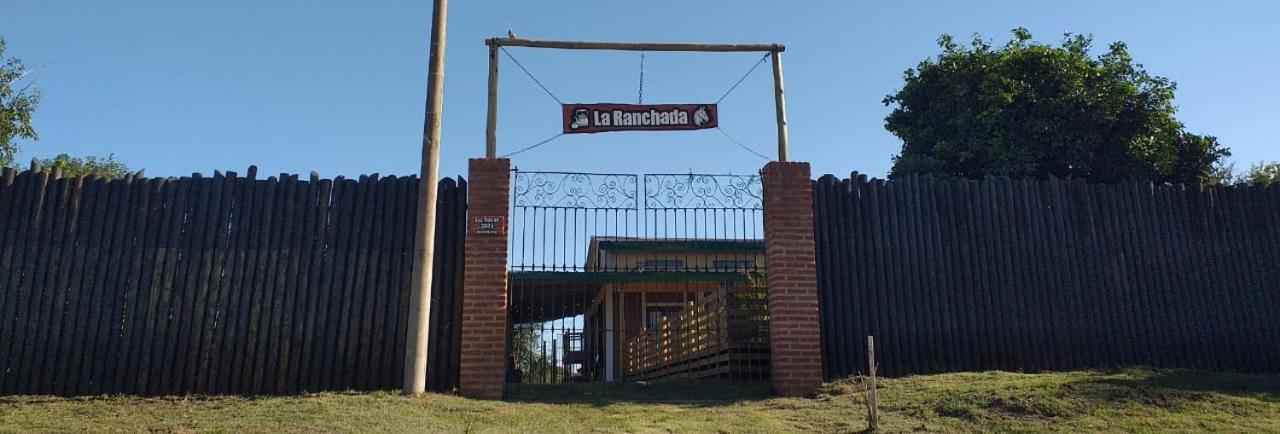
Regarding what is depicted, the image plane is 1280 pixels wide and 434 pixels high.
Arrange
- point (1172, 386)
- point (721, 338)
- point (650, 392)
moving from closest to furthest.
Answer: point (1172, 386) → point (650, 392) → point (721, 338)

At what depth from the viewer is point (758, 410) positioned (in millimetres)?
9039

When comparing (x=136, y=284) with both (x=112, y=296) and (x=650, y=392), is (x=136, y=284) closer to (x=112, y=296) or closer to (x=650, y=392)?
(x=112, y=296)

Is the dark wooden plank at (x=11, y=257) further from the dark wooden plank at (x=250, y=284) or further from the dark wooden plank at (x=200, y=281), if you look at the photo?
the dark wooden plank at (x=250, y=284)

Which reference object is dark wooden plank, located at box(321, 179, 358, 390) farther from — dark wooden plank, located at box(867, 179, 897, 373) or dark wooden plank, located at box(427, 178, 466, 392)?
dark wooden plank, located at box(867, 179, 897, 373)

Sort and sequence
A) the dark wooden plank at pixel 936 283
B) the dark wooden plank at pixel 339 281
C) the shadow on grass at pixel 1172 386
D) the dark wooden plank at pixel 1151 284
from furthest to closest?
the dark wooden plank at pixel 1151 284
the dark wooden plank at pixel 936 283
the dark wooden plank at pixel 339 281
the shadow on grass at pixel 1172 386

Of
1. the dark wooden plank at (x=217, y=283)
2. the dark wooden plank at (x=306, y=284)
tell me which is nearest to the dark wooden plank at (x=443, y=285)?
the dark wooden plank at (x=306, y=284)

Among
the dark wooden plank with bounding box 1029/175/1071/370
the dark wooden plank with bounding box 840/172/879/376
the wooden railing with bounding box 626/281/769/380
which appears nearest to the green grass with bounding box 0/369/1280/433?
the dark wooden plank with bounding box 840/172/879/376

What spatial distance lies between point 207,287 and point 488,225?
2982 millimetres

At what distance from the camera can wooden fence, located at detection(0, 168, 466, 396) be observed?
9.44 meters

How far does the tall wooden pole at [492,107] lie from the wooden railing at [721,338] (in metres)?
3.32

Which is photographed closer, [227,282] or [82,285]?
[82,285]

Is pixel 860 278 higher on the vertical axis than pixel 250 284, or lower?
higher

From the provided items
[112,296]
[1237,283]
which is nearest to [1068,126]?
[1237,283]

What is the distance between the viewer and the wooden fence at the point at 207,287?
9.44 metres
